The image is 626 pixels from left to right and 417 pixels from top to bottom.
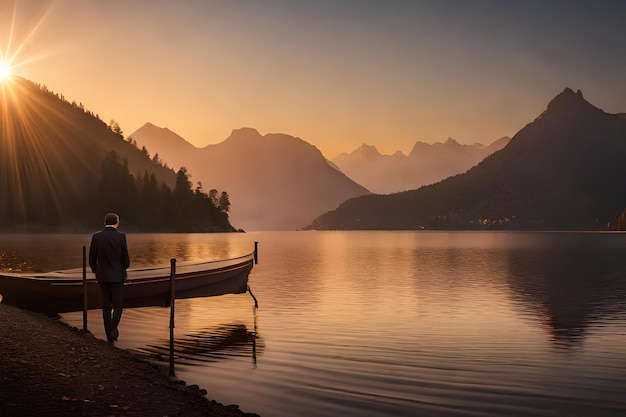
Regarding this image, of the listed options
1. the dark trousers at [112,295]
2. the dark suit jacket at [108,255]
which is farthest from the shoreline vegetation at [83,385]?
the dark suit jacket at [108,255]

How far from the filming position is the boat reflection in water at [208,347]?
1791 cm

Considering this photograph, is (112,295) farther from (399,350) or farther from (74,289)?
(399,350)

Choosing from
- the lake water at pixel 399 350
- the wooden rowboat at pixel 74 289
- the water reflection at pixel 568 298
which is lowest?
the water reflection at pixel 568 298

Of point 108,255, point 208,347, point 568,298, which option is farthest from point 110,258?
point 568,298

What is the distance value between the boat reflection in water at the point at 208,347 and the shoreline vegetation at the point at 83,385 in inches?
79.4

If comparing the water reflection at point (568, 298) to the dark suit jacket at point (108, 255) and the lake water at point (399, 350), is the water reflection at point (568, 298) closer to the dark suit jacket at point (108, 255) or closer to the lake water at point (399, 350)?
the lake water at point (399, 350)

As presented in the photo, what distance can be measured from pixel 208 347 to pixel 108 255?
4.98 m

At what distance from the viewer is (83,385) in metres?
11.6

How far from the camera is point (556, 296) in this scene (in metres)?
39.6

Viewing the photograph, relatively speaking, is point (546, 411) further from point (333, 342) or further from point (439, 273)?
point (439, 273)

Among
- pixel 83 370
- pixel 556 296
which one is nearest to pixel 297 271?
pixel 556 296

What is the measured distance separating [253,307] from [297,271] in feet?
97.8

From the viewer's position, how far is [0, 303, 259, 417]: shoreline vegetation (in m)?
10.1

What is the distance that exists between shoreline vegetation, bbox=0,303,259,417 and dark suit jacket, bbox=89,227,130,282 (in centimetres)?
218
